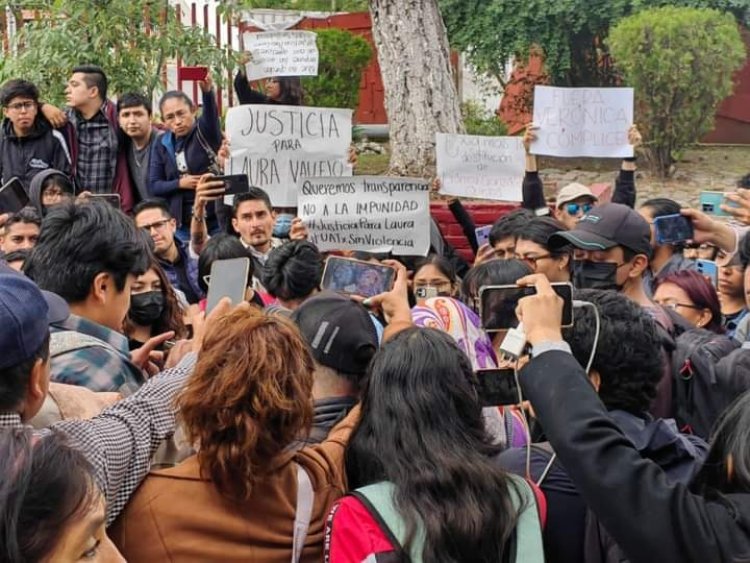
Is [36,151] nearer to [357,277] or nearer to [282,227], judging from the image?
[282,227]

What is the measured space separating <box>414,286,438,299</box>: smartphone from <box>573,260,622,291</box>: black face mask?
2.94 feet

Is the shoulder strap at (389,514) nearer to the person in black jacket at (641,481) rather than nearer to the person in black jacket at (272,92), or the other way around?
the person in black jacket at (641,481)

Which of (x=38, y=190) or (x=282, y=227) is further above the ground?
(x=38, y=190)

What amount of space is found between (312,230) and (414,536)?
11.5 feet

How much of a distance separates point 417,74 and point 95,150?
3616 mm

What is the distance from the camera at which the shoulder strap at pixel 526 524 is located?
7.96ft

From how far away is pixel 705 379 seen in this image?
383 centimetres

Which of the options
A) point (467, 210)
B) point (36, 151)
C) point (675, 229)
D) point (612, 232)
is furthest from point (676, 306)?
point (36, 151)

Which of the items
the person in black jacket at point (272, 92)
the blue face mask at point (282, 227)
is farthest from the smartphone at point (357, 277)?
the person in black jacket at point (272, 92)

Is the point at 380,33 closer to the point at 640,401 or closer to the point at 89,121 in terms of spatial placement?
the point at 89,121

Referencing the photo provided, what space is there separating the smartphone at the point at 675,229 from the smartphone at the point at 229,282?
230cm

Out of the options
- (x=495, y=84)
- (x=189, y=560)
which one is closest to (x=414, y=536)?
(x=189, y=560)

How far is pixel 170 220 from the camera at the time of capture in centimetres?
606

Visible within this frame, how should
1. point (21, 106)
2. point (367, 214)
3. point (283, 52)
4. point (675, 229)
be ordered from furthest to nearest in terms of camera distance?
point (283, 52), point (21, 106), point (367, 214), point (675, 229)
